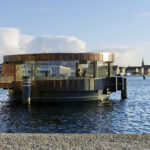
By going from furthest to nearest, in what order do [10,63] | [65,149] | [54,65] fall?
[10,63] < [54,65] < [65,149]

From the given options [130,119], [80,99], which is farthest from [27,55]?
[130,119]

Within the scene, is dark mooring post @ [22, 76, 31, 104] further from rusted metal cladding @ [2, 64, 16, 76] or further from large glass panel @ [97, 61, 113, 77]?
large glass panel @ [97, 61, 113, 77]

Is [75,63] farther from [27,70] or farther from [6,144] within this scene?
[6,144]

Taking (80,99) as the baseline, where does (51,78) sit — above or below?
above

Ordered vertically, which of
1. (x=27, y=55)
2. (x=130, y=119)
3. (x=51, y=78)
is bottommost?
(x=130, y=119)

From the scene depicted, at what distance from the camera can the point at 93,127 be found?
71.7 ft

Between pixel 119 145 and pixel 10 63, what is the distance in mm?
31390

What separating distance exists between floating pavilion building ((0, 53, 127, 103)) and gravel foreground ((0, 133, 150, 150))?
2210 cm

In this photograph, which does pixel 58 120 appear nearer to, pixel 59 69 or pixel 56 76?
pixel 56 76

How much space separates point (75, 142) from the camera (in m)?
13.8

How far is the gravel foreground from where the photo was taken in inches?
511

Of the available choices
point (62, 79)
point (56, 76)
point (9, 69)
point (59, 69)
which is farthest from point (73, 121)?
point (9, 69)

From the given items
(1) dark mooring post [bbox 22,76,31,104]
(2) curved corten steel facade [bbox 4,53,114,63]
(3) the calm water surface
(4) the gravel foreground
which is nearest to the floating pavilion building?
(2) curved corten steel facade [bbox 4,53,114,63]

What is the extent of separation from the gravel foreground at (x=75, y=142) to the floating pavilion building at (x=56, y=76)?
22.1m
